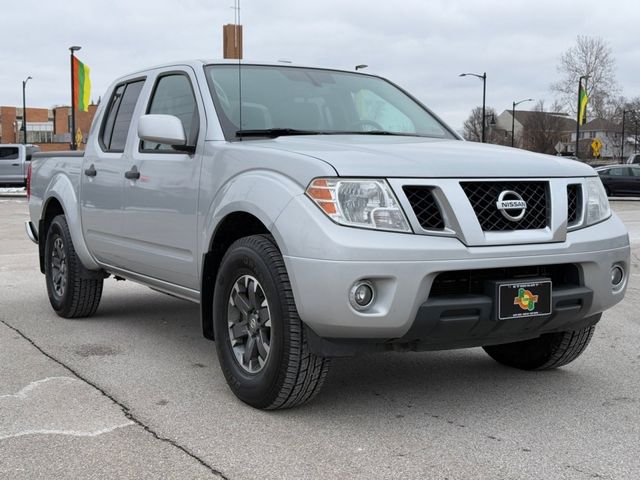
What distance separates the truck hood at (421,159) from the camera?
3602mm

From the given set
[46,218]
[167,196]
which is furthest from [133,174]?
[46,218]

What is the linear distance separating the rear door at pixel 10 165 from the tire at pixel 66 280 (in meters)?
25.9

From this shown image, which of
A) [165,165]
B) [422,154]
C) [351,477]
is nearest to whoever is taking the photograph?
[351,477]

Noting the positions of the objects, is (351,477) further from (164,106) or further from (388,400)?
(164,106)

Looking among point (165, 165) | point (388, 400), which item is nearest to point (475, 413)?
point (388, 400)

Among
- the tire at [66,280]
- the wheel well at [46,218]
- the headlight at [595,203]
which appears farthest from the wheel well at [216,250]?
the wheel well at [46,218]

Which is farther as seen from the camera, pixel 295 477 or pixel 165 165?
pixel 165 165

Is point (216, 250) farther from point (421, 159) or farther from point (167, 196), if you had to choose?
point (421, 159)

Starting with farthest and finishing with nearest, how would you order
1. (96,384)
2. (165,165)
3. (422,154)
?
(165,165) < (96,384) < (422,154)

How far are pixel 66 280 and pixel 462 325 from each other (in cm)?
383

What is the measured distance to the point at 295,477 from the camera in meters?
3.15

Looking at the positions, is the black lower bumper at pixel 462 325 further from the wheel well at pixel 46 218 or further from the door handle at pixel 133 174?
the wheel well at pixel 46 218

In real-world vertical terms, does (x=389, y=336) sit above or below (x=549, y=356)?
above

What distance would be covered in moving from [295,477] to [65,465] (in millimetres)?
943
